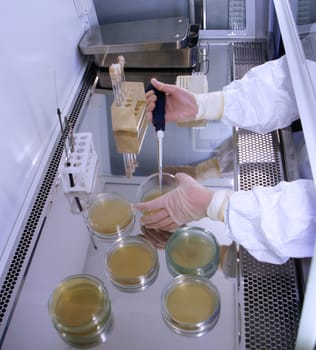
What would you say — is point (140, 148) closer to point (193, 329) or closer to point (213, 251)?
point (213, 251)

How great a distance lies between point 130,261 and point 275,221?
1.28ft

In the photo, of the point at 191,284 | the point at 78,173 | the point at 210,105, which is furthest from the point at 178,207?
the point at 210,105

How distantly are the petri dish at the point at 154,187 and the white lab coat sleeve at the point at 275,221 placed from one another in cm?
29

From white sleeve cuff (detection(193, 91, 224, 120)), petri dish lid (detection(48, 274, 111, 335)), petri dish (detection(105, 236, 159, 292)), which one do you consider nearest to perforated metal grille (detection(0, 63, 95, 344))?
petri dish lid (detection(48, 274, 111, 335))

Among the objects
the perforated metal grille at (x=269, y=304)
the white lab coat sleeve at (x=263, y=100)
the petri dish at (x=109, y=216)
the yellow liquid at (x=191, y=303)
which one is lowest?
the perforated metal grille at (x=269, y=304)

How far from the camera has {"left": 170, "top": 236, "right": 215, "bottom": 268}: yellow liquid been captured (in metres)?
1.09

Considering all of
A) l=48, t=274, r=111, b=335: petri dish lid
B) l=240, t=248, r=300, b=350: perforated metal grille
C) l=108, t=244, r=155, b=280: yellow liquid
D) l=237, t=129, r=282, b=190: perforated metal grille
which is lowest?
l=240, t=248, r=300, b=350: perforated metal grille

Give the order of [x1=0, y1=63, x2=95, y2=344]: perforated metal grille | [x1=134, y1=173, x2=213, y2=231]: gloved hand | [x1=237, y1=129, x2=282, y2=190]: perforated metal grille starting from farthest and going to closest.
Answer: [x1=237, y1=129, x2=282, y2=190]: perforated metal grille → [x1=134, y1=173, x2=213, y2=231]: gloved hand → [x1=0, y1=63, x2=95, y2=344]: perforated metal grille

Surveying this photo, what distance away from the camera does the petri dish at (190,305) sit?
0.98 meters

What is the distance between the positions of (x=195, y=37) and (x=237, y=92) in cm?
43

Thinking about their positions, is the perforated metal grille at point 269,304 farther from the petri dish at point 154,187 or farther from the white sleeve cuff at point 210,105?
the white sleeve cuff at point 210,105

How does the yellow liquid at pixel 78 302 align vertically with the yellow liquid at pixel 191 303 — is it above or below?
above

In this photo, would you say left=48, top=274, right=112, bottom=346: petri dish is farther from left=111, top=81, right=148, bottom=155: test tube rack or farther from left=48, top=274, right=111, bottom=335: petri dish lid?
left=111, top=81, right=148, bottom=155: test tube rack

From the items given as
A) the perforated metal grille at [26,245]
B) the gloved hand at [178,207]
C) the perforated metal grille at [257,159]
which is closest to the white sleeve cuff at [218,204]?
the gloved hand at [178,207]
